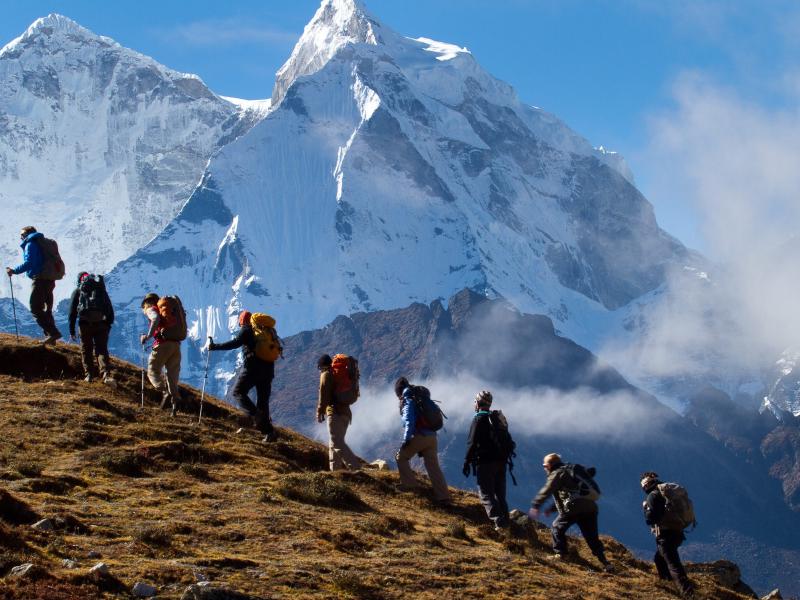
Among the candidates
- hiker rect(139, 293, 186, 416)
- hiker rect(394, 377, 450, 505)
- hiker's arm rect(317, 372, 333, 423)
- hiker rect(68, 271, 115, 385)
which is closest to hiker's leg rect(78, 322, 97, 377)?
hiker rect(68, 271, 115, 385)

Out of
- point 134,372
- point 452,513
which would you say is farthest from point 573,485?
point 134,372

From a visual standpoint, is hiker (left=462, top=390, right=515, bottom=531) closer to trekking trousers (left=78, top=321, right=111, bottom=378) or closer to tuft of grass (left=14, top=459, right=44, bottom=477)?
tuft of grass (left=14, top=459, right=44, bottom=477)

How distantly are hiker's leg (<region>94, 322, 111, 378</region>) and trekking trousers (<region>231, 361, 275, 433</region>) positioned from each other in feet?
10.4

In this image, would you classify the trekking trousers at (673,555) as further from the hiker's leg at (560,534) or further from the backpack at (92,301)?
the backpack at (92,301)

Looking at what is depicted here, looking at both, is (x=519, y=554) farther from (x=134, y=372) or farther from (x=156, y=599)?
(x=134, y=372)

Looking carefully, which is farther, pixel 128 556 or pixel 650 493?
pixel 650 493

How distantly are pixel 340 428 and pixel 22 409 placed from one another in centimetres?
593

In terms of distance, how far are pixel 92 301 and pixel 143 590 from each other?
12610 mm

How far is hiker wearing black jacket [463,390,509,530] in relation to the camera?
21.4m

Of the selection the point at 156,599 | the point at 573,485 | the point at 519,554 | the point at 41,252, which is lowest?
the point at 156,599

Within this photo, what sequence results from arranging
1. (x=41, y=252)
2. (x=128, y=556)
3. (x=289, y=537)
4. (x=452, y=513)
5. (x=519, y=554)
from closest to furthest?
(x=128, y=556), (x=289, y=537), (x=519, y=554), (x=452, y=513), (x=41, y=252)

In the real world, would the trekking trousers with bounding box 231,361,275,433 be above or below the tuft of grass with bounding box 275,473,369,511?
above

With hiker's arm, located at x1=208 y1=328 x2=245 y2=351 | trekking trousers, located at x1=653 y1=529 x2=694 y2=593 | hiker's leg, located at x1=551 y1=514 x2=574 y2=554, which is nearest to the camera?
trekking trousers, located at x1=653 y1=529 x2=694 y2=593

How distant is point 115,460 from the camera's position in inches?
805
